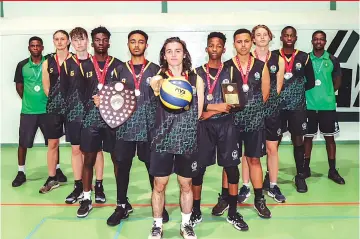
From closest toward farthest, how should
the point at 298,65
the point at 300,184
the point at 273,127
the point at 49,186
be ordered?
the point at 273,127 → the point at 298,65 → the point at 300,184 → the point at 49,186

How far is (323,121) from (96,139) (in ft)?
10.4

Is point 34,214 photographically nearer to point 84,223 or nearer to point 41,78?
point 84,223

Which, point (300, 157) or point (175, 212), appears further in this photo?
point (300, 157)

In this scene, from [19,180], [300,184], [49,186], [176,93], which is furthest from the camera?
[19,180]

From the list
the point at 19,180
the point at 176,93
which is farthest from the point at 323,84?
the point at 19,180

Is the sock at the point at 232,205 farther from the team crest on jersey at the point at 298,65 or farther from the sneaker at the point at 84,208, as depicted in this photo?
the team crest on jersey at the point at 298,65

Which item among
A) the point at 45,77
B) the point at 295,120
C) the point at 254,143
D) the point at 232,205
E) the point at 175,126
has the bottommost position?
the point at 232,205

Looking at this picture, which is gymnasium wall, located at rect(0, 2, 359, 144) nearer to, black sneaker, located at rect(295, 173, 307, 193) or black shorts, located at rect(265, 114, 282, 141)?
black sneaker, located at rect(295, 173, 307, 193)

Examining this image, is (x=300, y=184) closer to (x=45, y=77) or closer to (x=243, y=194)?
(x=243, y=194)

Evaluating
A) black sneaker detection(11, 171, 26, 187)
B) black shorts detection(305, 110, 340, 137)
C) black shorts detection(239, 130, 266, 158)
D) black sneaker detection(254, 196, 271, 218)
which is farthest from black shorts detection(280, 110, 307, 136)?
black sneaker detection(11, 171, 26, 187)

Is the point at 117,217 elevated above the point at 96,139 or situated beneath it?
situated beneath

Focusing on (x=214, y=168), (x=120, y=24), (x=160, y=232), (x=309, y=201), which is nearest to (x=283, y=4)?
(x=120, y=24)

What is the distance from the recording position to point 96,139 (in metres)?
4.59

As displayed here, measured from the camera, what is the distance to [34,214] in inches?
191
